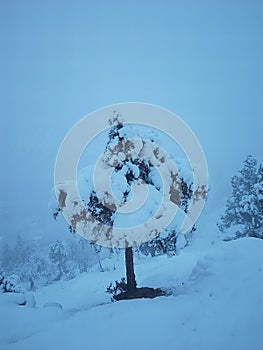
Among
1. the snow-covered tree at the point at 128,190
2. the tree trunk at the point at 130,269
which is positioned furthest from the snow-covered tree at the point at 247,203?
the tree trunk at the point at 130,269

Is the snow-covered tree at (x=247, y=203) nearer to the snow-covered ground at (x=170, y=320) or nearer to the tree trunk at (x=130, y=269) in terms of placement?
the snow-covered ground at (x=170, y=320)

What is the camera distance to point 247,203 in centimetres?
2441

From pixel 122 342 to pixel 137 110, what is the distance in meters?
8.98

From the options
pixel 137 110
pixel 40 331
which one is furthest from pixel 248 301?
pixel 137 110

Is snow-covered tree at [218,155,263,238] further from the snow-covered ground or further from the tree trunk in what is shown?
the tree trunk

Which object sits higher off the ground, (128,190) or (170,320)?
(128,190)

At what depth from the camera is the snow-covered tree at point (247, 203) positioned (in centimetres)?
2385

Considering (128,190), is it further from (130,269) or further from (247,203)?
(247,203)

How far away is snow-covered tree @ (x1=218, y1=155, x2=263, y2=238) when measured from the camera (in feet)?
78.3

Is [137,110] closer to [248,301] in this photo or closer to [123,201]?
[123,201]

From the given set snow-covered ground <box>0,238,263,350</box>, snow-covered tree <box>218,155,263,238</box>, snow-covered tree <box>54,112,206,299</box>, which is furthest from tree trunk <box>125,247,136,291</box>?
snow-covered tree <box>218,155,263,238</box>

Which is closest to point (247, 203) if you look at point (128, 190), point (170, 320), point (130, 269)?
point (130, 269)

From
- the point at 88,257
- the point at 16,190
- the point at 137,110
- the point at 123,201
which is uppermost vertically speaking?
the point at 16,190

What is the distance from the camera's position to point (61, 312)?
10727mm
